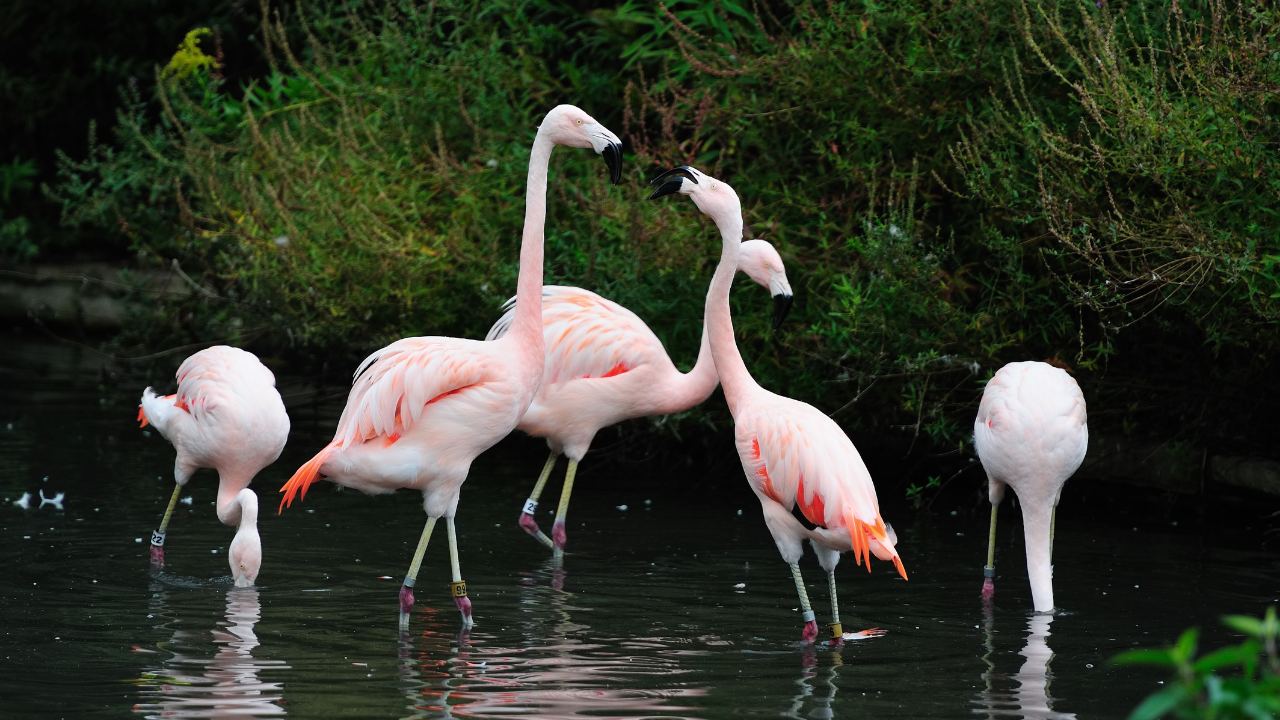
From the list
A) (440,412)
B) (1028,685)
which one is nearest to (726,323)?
(440,412)

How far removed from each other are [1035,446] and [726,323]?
48.0 inches

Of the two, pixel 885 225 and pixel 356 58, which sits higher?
pixel 356 58

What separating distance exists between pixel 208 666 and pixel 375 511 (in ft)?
8.78

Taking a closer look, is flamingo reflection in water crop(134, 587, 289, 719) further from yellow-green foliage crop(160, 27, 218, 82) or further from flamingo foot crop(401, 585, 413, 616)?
yellow-green foliage crop(160, 27, 218, 82)

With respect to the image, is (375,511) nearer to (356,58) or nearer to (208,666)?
(208,666)

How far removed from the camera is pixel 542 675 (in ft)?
13.4

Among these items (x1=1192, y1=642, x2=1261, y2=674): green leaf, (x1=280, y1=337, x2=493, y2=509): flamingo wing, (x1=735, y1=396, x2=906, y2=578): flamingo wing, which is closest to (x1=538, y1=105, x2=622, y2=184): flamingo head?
(x1=280, y1=337, x2=493, y2=509): flamingo wing

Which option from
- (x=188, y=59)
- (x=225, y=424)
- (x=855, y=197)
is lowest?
(x=225, y=424)

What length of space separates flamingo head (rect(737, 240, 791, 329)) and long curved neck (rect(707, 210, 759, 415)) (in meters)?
0.27

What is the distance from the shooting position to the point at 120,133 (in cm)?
1020

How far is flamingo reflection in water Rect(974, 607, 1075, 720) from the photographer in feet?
12.4

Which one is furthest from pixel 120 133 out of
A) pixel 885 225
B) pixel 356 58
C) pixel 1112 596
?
pixel 1112 596

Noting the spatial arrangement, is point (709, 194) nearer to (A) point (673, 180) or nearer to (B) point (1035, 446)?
(A) point (673, 180)

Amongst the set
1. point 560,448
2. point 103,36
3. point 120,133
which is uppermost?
point 103,36
